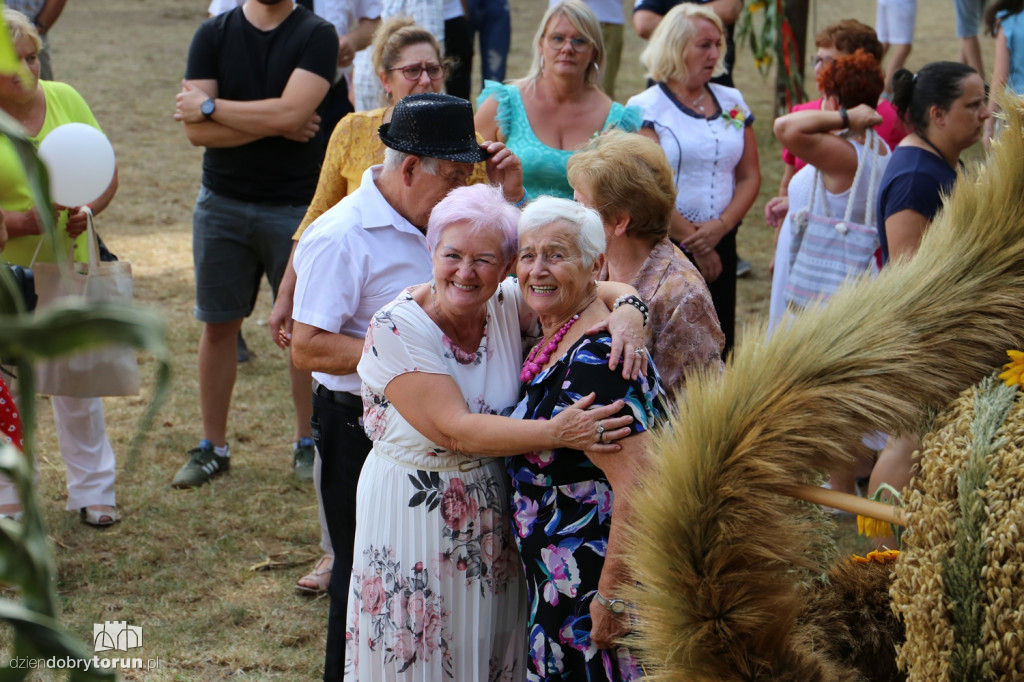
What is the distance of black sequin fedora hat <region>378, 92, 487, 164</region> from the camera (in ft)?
8.92

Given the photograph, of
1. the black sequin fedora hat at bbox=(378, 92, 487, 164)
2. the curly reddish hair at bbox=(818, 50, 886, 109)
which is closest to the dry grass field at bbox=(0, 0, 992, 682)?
the black sequin fedora hat at bbox=(378, 92, 487, 164)

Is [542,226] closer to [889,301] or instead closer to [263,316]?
[889,301]

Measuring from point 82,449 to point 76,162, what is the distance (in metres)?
1.25

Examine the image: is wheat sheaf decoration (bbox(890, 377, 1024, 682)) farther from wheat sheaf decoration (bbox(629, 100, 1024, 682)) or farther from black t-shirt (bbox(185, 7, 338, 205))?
black t-shirt (bbox(185, 7, 338, 205))

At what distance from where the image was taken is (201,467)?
4.60 meters

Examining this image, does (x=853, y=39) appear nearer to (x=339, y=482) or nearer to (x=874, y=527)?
(x=339, y=482)

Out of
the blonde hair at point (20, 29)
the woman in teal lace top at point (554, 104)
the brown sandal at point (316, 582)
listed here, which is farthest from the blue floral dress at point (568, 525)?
the blonde hair at point (20, 29)

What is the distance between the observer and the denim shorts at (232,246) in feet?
14.3

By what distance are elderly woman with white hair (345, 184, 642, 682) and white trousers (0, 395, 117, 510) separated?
224cm

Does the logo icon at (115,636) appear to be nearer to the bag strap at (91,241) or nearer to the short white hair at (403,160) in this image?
the bag strap at (91,241)

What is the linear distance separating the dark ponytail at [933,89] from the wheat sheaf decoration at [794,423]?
Result: 216 cm

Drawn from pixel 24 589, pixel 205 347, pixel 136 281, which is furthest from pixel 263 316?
pixel 24 589

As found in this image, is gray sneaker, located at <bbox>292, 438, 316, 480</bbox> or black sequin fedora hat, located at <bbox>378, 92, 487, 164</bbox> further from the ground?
black sequin fedora hat, located at <bbox>378, 92, 487, 164</bbox>

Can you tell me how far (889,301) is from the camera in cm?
158
